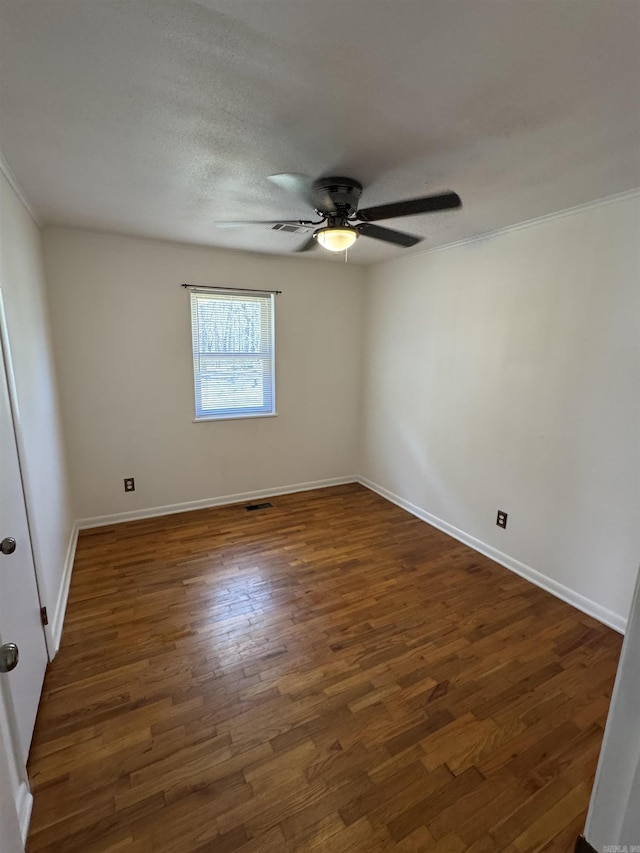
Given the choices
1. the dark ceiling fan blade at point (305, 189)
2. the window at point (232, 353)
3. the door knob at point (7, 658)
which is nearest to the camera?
the door knob at point (7, 658)

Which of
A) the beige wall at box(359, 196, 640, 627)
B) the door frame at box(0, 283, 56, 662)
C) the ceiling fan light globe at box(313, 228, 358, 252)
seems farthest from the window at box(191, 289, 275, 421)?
the door frame at box(0, 283, 56, 662)

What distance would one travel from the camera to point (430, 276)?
11.1 feet

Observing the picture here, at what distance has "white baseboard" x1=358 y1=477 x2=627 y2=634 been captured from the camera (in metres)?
2.29

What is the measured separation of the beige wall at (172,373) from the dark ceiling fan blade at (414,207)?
1985mm

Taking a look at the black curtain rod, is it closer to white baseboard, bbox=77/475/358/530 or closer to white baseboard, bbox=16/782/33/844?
white baseboard, bbox=77/475/358/530

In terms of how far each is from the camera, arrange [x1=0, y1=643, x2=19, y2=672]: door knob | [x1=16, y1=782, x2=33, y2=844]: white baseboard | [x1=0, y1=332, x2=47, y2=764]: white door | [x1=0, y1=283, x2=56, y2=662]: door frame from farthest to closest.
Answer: [x1=0, y1=283, x2=56, y2=662]: door frame < [x1=0, y1=332, x2=47, y2=764]: white door < [x1=16, y1=782, x2=33, y2=844]: white baseboard < [x1=0, y1=643, x2=19, y2=672]: door knob

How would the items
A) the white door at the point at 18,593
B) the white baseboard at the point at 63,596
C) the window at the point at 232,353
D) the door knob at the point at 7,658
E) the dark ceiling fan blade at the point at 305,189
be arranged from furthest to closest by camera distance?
1. the window at the point at 232,353
2. the white baseboard at the point at 63,596
3. the dark ceiling fan blade at the point at 305,189
4. the white door at the point at 18,593
5. the door knob at the point at 7,658

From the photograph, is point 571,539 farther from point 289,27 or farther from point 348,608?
point 289,27

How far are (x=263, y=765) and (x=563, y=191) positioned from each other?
9.93 ft

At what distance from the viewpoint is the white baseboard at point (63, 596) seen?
203cm

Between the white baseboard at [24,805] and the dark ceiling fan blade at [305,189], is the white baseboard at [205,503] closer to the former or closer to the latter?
the white baseboard at [24,805]

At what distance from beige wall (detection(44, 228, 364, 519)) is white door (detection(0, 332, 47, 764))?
1.67 meters

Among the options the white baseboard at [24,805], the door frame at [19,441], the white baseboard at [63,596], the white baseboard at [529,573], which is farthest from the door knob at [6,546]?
the white baseboard at [529,573]

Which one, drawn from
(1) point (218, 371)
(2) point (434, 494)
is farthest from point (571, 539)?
(1) point (218, 371)
